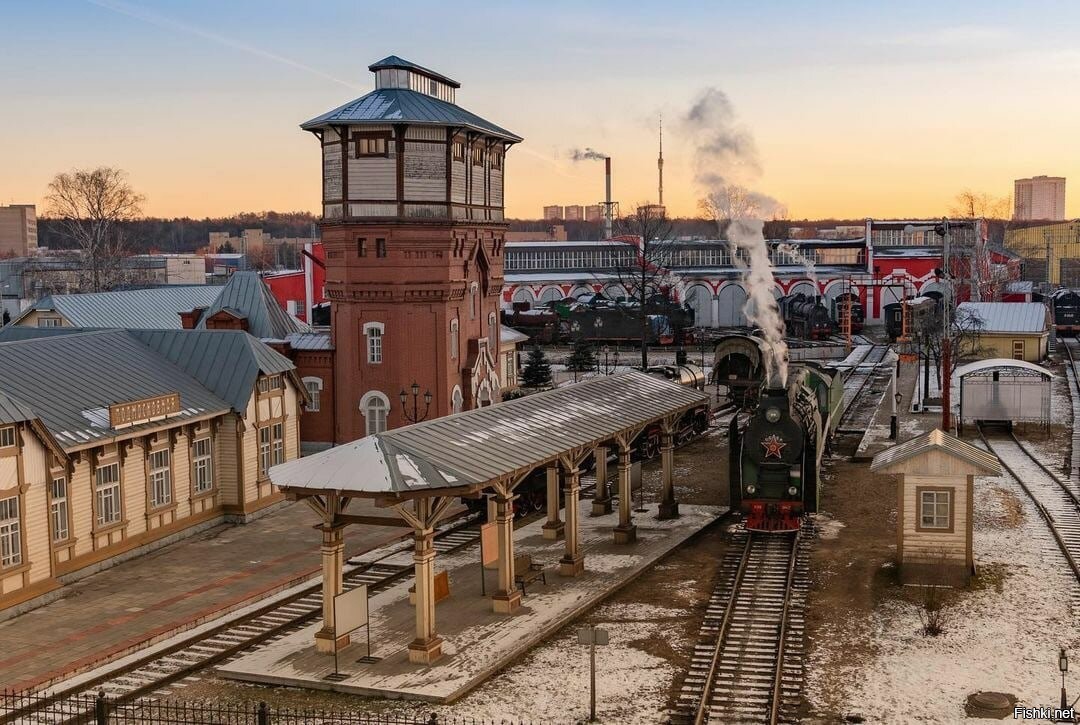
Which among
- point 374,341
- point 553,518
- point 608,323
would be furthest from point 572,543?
point 608,323

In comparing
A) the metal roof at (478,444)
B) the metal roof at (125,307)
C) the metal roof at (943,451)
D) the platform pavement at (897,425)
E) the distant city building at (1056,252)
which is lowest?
the platform pavement at (897,425)

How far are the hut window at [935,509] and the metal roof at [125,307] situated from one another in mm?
34923

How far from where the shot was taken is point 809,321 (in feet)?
254

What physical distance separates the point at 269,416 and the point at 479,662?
14636 mm

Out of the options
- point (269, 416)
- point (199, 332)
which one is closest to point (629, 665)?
point (269, 416)

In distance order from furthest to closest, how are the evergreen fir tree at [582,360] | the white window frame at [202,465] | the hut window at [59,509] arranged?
1. the evergreen fir tree at [582,360]
2. the white window frame at [202,465]
3. the hut window at [59,509]

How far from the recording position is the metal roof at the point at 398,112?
114ft

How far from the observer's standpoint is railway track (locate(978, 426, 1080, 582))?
26.1 metres

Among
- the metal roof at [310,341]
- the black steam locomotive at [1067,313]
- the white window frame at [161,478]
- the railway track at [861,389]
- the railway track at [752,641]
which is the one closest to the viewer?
the railway track at [752,641]

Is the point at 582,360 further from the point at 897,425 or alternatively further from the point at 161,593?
the point at 161,593

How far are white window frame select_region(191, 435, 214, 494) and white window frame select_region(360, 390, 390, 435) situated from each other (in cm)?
748

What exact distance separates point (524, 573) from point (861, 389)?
35780mm

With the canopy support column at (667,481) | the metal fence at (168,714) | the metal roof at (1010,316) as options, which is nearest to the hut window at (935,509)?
the canopy support column at (667,481)

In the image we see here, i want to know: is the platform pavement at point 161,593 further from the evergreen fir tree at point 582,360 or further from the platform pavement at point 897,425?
the evergreen fir tree at point 582,360
